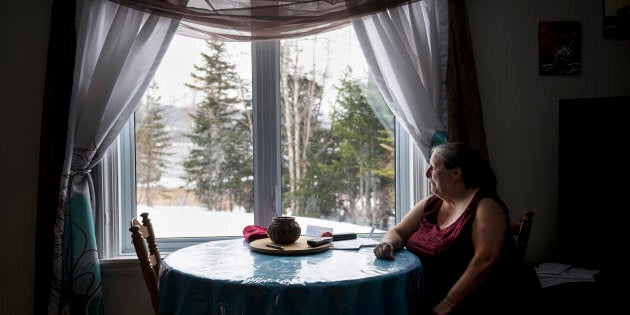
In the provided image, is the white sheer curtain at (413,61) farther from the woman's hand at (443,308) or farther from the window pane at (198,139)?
the woman's hand at (443,308)

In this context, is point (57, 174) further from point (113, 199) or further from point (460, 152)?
point (460, 152)

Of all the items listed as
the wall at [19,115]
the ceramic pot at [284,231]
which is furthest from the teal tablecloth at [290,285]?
the wall at [19,115]

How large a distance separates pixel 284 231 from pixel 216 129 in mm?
993

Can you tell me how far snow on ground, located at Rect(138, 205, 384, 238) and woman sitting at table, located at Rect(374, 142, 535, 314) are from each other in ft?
2.62

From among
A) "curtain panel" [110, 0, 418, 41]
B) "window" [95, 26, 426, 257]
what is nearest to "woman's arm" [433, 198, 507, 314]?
"window" [95, 26, 426, 257]

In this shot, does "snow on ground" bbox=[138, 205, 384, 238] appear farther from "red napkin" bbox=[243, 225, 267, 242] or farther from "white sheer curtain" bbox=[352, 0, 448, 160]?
"white sheer curtain" bbox=[352, 0, 448, 160]

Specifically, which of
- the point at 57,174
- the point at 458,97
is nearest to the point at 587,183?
the point at 458,97

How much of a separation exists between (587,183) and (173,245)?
2.28m

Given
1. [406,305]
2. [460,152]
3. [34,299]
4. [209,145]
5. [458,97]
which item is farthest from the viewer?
[209,145]

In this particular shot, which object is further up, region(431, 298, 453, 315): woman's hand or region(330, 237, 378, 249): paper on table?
region(330, 237, 378, 249): paper on table

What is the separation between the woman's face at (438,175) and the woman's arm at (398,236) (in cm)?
17

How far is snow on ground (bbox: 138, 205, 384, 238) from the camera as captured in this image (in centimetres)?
289

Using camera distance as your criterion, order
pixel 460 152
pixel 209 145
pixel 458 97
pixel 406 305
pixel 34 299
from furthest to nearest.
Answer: pixel 209 145
pixel 458 97
pixel 34 299
pixel 460 152
pixel 406 305

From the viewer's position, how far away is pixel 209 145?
2.90 meters
